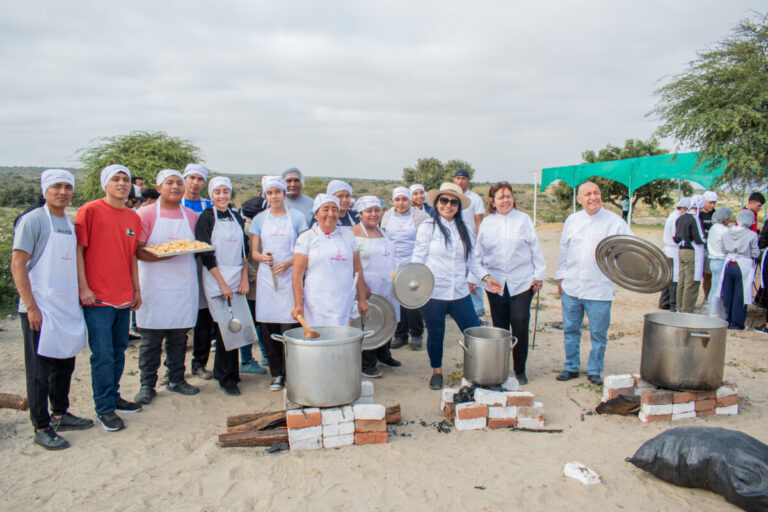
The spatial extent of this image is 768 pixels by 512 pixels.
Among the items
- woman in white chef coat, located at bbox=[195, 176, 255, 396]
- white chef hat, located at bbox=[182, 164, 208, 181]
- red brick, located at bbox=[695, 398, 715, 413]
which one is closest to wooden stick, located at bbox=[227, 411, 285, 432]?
woman in white chef coat, located at bbox=[195, 176, 255, 396]

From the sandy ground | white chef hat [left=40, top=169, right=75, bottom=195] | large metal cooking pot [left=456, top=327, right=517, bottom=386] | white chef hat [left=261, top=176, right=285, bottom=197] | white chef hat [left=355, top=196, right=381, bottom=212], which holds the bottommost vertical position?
the sandy ground

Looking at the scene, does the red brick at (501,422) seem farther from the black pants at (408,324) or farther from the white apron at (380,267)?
the black pants at (408,324)

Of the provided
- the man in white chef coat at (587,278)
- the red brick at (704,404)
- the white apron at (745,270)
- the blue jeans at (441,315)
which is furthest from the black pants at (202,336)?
the white apron at (745,270)

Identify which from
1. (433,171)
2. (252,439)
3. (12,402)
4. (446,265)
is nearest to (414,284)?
(446,265)

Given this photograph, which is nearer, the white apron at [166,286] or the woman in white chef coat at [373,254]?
the white apron at [166,286]

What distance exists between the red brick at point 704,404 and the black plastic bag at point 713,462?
1228 millimetres

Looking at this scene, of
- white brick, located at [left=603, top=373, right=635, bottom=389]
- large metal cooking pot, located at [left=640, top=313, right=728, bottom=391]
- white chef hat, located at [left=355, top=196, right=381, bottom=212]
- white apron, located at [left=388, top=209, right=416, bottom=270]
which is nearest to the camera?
large metal cooking pot, located at [left=640, top=313, right=728, bottom=391]

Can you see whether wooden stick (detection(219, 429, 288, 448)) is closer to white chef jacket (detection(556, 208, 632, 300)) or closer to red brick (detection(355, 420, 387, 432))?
red brick (detection(355, 420, 387, 432))

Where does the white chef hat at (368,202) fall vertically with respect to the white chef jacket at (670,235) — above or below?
above

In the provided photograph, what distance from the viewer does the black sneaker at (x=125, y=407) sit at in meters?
4.39

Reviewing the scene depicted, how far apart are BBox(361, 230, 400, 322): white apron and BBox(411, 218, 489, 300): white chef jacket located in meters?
0.51

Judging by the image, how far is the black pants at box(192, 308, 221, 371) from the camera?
5.15 m

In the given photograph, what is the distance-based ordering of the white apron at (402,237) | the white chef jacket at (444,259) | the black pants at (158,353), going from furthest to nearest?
the white apron at (402,237) < the white chef jacket at (444,259) < the black pants at (158,353)

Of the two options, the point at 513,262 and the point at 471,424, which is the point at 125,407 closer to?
the point at 471,424
